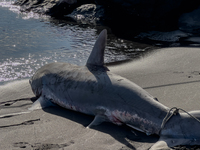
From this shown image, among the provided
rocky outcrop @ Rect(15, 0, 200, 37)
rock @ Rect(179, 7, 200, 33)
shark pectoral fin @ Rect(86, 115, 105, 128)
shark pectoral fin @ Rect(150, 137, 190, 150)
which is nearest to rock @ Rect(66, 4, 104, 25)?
rocky outcrop @ Rect(15, 0, 200, 37)

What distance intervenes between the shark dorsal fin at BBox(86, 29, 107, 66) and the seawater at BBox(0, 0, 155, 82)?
8.14 ft

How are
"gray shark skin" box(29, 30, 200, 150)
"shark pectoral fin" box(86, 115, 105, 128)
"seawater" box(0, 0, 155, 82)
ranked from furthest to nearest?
"seawater" box(0, 0, 155, 82) < "shark pectoral fin" box(86, 115, 105, 128) < "gray shark skin" box(29, 30, 200, 150)

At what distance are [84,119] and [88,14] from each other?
11.3 metres

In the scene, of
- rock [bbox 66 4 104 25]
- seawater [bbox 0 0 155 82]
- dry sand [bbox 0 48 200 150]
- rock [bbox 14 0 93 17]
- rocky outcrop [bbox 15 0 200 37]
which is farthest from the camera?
rock [bbox 14 0 93 17]

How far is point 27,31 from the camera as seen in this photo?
11.0 meters

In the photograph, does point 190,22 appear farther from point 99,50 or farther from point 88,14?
point 99,50

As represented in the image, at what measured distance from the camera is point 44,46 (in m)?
8.93

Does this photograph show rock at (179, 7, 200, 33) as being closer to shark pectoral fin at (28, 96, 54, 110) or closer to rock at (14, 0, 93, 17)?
rock at (14, 0, 93, 17)

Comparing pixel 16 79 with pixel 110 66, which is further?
pixel 110 66

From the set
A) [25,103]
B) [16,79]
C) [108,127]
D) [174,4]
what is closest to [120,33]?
[174,4]

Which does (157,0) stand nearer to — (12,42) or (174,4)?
(174,4)

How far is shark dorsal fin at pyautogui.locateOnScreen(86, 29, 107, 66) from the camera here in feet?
14.1

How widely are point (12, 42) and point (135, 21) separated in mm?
5792

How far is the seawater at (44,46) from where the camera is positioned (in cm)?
706
